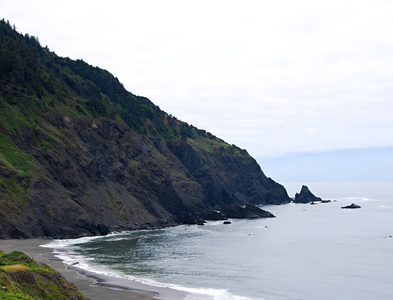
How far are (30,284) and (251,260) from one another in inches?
1966

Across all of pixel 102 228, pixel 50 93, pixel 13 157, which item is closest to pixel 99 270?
pixel 102 228

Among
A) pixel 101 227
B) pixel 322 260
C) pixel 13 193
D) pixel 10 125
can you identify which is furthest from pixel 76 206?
pixel 322 260

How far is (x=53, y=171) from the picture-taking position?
104m

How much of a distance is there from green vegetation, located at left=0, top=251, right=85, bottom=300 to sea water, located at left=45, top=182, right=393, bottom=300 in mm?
17413

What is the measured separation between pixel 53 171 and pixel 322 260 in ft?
222

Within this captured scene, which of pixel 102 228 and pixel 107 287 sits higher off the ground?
pixel 102 228

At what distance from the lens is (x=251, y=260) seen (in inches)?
2968

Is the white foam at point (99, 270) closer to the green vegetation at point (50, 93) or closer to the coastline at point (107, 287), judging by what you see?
the coastline at point (107, 287)

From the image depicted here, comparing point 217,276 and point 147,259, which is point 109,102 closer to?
point 147,259

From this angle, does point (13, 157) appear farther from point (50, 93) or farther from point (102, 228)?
point (50, 93)

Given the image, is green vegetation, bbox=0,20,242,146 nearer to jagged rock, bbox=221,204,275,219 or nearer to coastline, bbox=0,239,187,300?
jagged rock, bbox=221,204,275,219

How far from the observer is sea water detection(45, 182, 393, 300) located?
53.7m

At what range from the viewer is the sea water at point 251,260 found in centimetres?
5369

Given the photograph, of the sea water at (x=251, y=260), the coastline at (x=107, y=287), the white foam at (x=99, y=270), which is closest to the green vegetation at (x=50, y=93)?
the white foam at (x=99, y=270)
